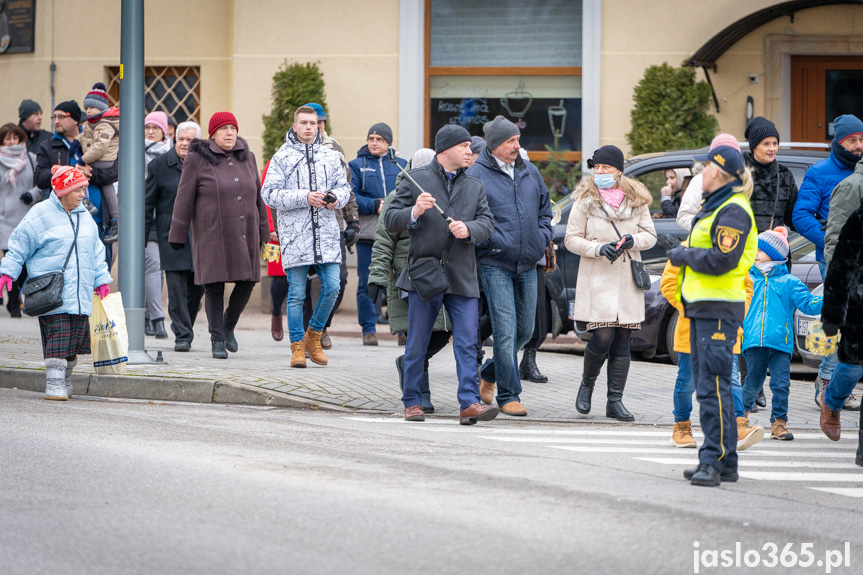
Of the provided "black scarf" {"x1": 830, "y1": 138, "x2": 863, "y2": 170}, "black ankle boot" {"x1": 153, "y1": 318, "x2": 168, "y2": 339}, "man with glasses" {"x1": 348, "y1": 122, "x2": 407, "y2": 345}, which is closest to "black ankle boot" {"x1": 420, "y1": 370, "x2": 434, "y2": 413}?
"black scarf" {"x1": 830, "y1": 138, "x2": 863, "y2": 170}

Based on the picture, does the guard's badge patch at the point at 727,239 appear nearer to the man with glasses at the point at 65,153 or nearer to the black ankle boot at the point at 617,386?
the black ankle boot at the point at 617,386

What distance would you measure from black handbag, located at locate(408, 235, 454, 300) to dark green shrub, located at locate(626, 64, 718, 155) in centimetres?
820

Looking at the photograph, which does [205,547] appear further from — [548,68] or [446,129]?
[548,68]

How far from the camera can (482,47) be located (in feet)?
55.9

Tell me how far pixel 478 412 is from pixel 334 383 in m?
1.77

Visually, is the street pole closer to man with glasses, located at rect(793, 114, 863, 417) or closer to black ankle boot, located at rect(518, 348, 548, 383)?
black ankle boot, located at rect(518, 348, 548, 383)

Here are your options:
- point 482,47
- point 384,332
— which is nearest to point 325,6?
point 482,47

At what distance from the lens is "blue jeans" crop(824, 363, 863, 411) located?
780cm

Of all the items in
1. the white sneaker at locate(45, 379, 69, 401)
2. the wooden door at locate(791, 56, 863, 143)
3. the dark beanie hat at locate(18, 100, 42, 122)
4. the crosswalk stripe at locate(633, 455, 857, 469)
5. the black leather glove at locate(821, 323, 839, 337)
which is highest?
the wooden door at locate(791, 56, 863, 143)

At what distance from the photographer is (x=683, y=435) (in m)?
7.75

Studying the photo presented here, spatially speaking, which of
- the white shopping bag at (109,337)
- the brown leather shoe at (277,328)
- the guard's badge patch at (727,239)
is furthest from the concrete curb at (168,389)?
the guard's badge patch at (727,239)

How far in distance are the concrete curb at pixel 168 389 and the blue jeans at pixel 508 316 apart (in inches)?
44.5

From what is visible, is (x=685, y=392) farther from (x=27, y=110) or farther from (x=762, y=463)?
(x=27, y=110)

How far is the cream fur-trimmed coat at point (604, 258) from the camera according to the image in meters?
8.66
